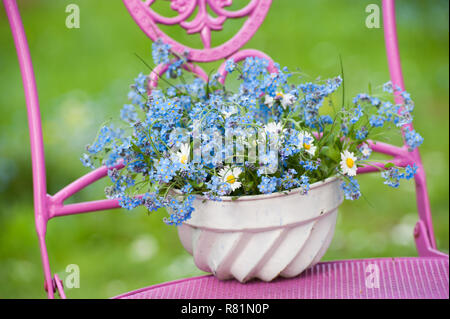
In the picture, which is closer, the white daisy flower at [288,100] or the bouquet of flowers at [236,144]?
the bouquet of flowers at [236,144]

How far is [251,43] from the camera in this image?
316 cm

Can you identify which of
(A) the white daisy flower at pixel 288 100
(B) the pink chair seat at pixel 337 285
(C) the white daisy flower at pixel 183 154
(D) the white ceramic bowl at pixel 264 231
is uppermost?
(A) the white daisy flower at pixel 288 100

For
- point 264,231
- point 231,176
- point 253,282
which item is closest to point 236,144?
point 231,176

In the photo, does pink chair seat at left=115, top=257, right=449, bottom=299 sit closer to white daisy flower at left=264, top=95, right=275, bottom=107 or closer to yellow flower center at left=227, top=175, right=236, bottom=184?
yellow flower center at left=227, top=175, right=236, bottom=184

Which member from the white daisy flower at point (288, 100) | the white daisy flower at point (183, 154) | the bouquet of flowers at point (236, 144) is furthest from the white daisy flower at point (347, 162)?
the white daisy flower at point (183, 154)

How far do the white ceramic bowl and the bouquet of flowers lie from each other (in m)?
0.03

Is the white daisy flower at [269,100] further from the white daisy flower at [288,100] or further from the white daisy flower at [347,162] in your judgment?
the white daisy flower at [347,162]

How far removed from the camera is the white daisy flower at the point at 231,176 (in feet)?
3.59

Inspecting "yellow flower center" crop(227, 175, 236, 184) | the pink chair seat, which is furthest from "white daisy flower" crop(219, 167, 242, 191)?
the pink chair seat

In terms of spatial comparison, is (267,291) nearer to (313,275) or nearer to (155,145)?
(313,275)

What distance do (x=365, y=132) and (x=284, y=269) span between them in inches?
12.6

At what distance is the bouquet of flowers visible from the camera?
1.10 m

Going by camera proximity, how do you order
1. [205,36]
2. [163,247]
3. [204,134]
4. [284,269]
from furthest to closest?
[163,247] < [205,36] < [284,269] < [204,134]
